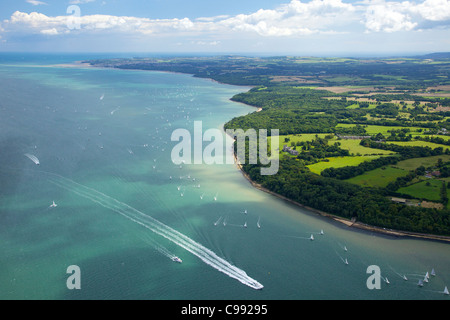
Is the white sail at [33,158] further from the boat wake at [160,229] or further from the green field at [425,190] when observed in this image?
the green field at [425,190]

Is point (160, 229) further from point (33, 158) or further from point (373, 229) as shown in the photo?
point (33, 158)

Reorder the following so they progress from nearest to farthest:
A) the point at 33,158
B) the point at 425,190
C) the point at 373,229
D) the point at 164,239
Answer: the point at 164,239 → the point at 373,229 → the point at 425,190 → the point at 33,158

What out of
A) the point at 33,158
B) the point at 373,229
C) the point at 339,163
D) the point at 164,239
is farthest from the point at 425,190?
the point at 33,158

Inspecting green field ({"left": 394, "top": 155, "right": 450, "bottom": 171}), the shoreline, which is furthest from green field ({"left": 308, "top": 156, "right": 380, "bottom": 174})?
the shoreline

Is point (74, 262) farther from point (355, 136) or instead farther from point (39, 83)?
point (39, 83)

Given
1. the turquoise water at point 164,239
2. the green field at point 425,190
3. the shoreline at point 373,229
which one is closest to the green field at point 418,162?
the green field at point 425,190

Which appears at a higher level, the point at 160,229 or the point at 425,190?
the point at 425,190

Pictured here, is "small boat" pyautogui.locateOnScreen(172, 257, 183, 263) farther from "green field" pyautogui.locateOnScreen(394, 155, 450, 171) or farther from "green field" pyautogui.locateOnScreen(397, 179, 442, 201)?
"green field" pyautogui.locateOnScreen(394, 155, 450, 171)
